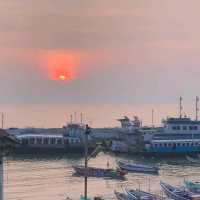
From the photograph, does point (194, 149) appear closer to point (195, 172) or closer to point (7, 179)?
point (195, 172)

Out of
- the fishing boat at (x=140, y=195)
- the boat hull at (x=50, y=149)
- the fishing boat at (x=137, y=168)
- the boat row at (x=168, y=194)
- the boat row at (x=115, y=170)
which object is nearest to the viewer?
the fishing boat at (x=140, y=195)

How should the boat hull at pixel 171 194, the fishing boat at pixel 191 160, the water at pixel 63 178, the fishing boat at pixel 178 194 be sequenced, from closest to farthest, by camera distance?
the fishing boat at pixel 178 194, the boat hull at pixel 171 194, the water at pixel 63 178, the fishing boat at pixel 191 160

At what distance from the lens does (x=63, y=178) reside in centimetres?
5784

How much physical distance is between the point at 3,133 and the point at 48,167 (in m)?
48.1

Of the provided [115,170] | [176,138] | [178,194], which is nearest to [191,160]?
[176,138]

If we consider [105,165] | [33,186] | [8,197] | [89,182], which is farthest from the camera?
[105,165]

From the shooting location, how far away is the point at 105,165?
70500 mm

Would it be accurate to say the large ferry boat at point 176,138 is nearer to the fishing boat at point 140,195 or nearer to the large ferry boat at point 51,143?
the large ferry boat at point 51,143

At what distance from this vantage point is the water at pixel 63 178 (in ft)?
161

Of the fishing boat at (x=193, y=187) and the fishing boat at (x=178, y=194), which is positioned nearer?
the fishing boat at (x=178, y=194)

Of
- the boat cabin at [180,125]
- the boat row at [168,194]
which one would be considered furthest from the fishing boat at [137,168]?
the boat cabin at [180,125]

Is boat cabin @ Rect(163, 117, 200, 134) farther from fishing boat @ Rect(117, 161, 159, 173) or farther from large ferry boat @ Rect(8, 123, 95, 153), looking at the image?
fishing boat @ Rect(117, 161, 159, 173)

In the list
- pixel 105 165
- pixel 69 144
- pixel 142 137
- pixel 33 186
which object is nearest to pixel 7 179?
pixel 33 186

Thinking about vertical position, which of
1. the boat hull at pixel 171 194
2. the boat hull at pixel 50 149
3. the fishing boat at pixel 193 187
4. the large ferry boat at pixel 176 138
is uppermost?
the large ferry boat at pixel 176 138
